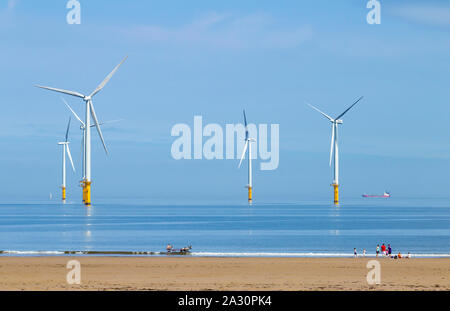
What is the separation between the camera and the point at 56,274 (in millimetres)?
54875

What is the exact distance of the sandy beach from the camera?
46094 millimetres

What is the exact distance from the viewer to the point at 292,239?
123 metres

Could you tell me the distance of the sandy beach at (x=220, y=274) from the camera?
46094 mm

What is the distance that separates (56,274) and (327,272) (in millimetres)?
21694

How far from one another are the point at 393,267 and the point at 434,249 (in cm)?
3867

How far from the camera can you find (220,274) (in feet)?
184
